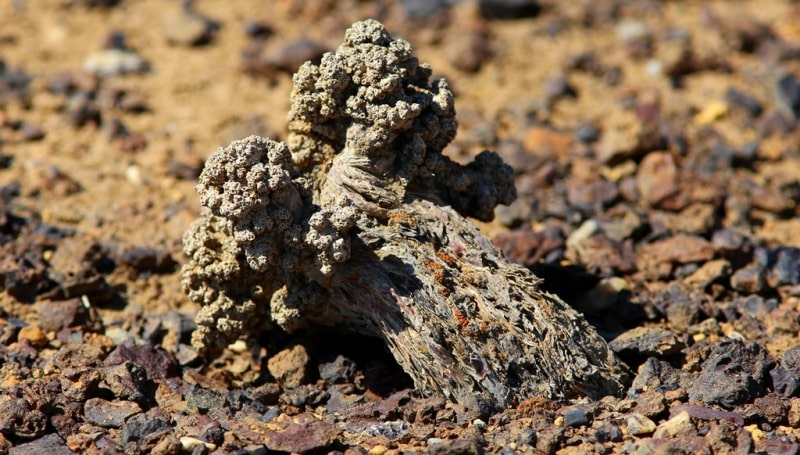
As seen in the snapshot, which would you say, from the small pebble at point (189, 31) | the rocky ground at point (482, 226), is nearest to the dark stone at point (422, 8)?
the rocky ground at point (482, 226)

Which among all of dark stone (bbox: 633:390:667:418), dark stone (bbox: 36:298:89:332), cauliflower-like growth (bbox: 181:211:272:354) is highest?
dark stone (bbox: 36:298:89:332)

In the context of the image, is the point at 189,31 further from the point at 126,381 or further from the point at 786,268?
the point at 786,268

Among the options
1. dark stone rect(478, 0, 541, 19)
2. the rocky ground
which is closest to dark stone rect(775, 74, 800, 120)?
the rocky ground

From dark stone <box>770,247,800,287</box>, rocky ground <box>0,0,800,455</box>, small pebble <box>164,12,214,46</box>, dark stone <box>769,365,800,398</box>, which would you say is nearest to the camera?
rocky ground <box>0,0,800,455</box>

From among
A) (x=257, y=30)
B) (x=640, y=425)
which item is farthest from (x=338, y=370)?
(x=257, y=30)

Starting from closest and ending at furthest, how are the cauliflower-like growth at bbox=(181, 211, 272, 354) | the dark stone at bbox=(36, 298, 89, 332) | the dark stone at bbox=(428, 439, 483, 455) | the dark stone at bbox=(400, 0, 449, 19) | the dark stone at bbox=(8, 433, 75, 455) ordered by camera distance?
1. the dark stone at bbox=(428, 439, 483, 455)
2. the dark stone at bbox=(8, 433, 75, 455)
3. the cauliflower-like growth at bbox=(181, 211, 272, 354)
4. the dark stone at bbox=(36, 298, 89, 332)
5. the dark stone at bbox=(400, 0, 449, 19)

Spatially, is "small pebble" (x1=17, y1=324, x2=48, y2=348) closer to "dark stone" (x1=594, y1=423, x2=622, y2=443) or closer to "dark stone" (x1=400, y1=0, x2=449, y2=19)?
"dark stone" (x1=594, y1=423, x2=622, y2=443)
